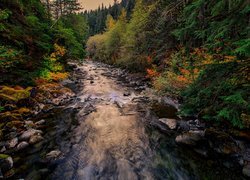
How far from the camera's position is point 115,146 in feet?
21.3

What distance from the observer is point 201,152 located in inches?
226

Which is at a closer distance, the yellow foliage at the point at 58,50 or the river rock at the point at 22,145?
the river rock at the point at 22,145

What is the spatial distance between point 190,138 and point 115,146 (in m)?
2.70

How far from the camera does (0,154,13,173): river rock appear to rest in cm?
491

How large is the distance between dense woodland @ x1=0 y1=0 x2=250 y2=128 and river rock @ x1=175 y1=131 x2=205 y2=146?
71cm

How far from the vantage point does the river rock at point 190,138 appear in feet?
20.2

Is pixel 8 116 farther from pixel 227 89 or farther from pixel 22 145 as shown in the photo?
pixel 227 89

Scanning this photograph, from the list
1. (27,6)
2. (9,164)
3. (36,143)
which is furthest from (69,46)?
(9,164)

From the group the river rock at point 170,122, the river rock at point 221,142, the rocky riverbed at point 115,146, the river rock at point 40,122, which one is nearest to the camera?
the rocky riverbed at point 115,146

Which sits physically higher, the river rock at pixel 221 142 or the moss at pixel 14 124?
the river rock at pixel 221 142

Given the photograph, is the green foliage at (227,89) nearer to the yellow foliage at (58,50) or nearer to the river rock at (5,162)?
the river rock at (5,162)

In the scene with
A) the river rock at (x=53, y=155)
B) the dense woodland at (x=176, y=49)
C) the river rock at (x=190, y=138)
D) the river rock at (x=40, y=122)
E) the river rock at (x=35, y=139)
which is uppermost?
the dense woodland at (x=176, y=49)

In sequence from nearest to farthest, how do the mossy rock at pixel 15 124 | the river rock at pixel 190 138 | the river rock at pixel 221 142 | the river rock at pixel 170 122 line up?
the river rock at pixel 221 142 < the river rock at pixel 190 138 < the mossy rock at pixel 15 124 < the river rock at pixel 170 122

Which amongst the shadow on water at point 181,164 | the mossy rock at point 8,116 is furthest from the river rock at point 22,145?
the shadow on water at point 181,164
